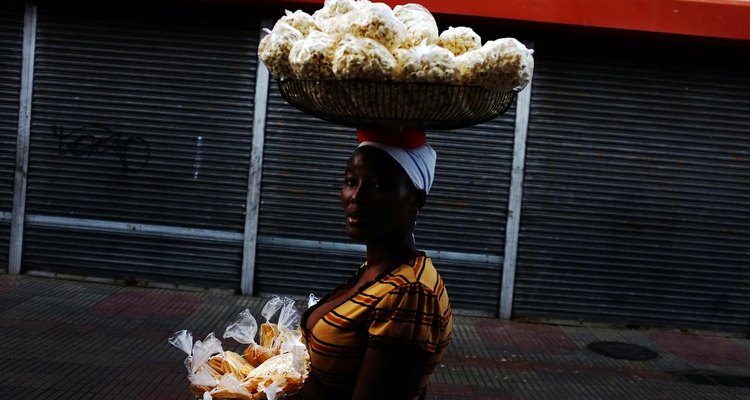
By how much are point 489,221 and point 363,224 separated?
7362mm

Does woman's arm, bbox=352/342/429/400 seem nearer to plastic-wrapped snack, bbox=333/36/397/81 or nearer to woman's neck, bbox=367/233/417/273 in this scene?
woman's neck, bbox=367/233/417/273

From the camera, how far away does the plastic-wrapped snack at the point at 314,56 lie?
2.22m

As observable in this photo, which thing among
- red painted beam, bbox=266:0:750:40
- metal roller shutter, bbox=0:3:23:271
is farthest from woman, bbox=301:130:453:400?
metal roller shutter, bbox=0:3:23:271

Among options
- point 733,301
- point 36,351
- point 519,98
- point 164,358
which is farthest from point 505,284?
point 36,351

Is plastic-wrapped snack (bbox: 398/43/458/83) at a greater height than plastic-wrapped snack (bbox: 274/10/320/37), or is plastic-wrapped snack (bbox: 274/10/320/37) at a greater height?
plastic-wrapped snack (bbox: 274/10/320/37)

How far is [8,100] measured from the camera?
9.69 meters

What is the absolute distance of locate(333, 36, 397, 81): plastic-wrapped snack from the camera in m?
2.15

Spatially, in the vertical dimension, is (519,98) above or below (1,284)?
above

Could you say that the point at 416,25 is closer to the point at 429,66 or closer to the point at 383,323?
the point at 429,66

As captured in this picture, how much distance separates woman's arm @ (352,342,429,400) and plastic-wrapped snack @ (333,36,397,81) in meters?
0.78

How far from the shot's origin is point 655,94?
9.51 metres

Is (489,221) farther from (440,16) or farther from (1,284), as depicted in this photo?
(1,284)

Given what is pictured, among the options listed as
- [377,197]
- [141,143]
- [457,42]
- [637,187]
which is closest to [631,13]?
[637,187]

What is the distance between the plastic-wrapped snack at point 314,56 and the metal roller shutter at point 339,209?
7.27m
